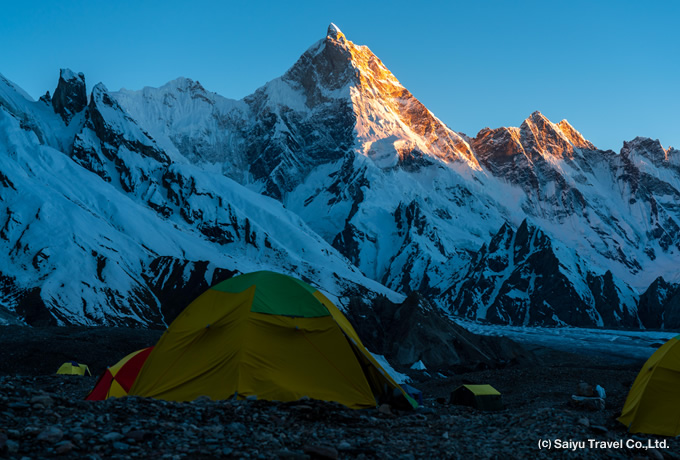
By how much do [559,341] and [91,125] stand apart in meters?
147

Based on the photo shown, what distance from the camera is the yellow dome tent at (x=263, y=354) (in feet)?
56.1

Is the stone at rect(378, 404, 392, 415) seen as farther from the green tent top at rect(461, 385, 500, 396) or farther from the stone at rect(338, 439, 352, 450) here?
the green tent top at rect(461, 385, 500, 396)

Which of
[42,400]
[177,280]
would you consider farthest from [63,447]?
[177,280]

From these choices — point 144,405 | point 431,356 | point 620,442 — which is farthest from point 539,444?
point 431,356

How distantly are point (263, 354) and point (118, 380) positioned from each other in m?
8.28

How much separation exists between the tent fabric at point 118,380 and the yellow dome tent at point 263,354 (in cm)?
441

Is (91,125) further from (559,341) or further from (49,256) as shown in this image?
(559,341)

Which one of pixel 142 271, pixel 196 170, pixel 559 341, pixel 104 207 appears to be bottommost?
pixel 559 341

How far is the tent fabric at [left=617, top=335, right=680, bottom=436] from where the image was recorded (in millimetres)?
16453

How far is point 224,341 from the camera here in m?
17.9

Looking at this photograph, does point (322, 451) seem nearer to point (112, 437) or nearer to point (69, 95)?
point (112, 437)

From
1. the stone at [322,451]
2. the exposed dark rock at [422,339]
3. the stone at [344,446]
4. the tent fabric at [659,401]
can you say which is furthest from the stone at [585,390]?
the exposed dark rock at [422,339]

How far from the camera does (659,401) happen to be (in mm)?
17078

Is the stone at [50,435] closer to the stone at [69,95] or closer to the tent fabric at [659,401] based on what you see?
the tent fabric at [659,401]
